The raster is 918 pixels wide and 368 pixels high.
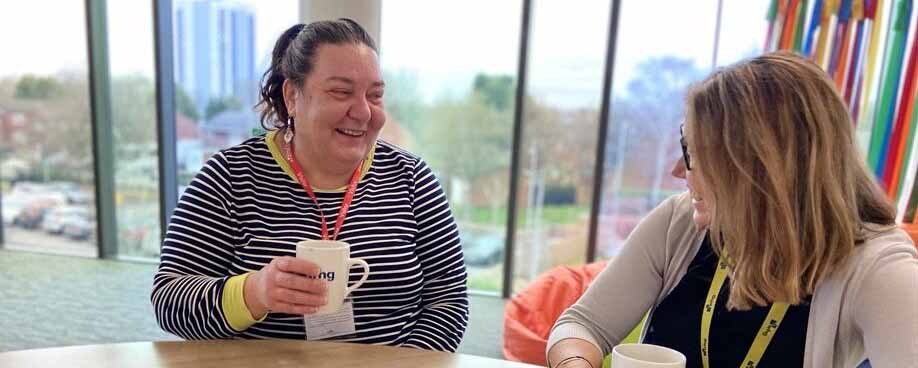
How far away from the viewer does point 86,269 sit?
399 centimetres

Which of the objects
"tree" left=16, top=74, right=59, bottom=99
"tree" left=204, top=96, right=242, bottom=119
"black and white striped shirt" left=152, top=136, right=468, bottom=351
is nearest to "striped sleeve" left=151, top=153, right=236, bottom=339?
"black and white striped shirt" left=152, top=136, right=468, bottom=351

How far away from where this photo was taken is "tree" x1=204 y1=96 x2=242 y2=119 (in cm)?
402

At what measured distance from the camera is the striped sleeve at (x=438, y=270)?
1423 mm

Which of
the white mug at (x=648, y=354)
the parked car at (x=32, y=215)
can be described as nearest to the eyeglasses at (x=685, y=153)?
the white mug at (x=648, y=354)

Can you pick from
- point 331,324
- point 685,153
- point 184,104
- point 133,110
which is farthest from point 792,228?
point 133,110

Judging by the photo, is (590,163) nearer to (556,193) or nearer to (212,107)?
(556,193)

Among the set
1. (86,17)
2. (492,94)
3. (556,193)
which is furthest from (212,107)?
(556,193)

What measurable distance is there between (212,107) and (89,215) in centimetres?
115

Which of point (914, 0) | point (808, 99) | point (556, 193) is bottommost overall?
point (556, 193)

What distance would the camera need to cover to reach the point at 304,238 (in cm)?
138

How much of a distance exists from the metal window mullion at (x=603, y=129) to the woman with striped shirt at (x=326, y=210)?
7.23 feet

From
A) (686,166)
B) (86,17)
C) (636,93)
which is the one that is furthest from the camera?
(86,17)

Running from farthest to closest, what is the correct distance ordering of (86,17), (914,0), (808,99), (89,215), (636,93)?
1. (89,215)
2. (86,17)
3. (636,93)
4. (914,0)
5. (808,99)

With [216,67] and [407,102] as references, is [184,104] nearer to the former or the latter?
[216,67]
